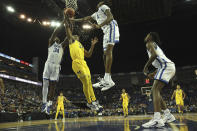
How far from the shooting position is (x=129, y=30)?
1770cm

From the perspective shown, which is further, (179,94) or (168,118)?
(179,94)

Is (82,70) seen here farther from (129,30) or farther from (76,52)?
(129,30)

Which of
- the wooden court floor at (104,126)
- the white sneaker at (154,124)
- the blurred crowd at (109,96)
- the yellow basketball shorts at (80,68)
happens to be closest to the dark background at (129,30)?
the blurred crowd at (109,96)

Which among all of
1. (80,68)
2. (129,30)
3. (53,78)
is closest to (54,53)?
(53,78)

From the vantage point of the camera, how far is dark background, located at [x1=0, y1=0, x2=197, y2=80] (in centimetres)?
1212

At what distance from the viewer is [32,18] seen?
12.7 m

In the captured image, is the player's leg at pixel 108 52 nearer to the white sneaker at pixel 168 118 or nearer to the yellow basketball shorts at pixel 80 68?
the yellow basketball shorts at pixel 80 68

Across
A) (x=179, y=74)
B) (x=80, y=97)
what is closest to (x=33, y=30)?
(x=80, y=97)

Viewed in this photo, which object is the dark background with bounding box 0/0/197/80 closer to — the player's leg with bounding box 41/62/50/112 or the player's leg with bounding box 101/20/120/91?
the player's leg with bounding box 41/62/50/112

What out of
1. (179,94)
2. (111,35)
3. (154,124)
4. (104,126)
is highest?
(111,35)

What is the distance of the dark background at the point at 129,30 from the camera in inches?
477

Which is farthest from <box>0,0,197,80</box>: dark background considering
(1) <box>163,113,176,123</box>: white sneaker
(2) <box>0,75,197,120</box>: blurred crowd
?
(1) <box>163,113,176,123</box>: white sneaker

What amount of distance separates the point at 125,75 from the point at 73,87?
11.2 m

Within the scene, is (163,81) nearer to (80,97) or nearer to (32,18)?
(32,18)
